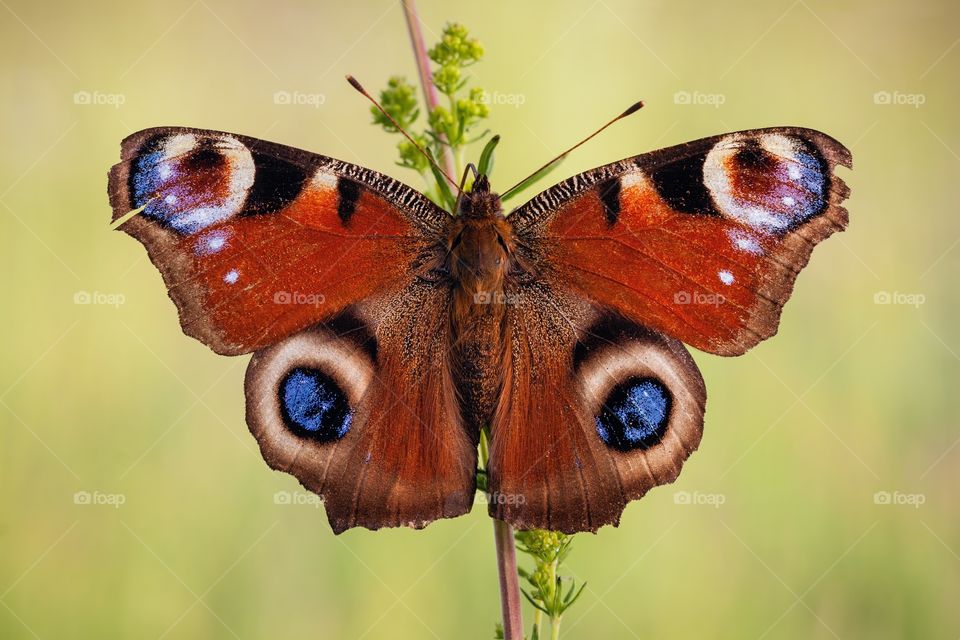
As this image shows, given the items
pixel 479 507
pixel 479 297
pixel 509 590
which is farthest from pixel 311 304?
pixel 479 507

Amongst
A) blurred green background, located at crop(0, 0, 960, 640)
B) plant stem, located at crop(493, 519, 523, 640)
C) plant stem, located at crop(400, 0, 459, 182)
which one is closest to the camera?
plant stem, located at crop(493, 519, 523, 640)

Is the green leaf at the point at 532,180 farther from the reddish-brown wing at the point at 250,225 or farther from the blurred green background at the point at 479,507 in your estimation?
the blurred green background at the point at 479,507

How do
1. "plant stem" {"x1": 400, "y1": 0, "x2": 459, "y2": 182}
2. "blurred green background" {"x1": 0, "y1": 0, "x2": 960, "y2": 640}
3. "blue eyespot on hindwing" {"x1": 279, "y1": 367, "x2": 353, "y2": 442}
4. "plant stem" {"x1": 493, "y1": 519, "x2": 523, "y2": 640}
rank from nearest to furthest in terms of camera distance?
"plant stem" {"x1": 493, "y1": 519, "x2": 523, "y2": 640}, "plant stem" {"x1": 400, "y1": 0, "x2": 459, "y2": 182}, "blue eyespot on hindwing" {"x1": 279, "y1": 367, "x2": 353, "y2": 442}, "blurred green background" {"x1": 0, "y1": 0, "x2": 960, "y2": 640}

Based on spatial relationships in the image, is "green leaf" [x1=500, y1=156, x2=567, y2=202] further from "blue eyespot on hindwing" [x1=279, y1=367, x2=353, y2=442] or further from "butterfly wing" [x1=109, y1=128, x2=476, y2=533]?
"blue eyespot on hindwing" [x1=279, y1=367, x2=353, y2=442]

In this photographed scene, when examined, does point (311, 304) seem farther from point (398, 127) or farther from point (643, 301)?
point (643, 301)

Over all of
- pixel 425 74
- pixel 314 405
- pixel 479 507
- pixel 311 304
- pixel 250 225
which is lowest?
pixel 479 507

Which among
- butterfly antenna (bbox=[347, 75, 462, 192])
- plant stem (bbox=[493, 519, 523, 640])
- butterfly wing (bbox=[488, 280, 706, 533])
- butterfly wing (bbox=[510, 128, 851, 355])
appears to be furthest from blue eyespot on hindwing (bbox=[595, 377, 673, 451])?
butterfly antenna (bbox=[347, 75, 462, 192])
